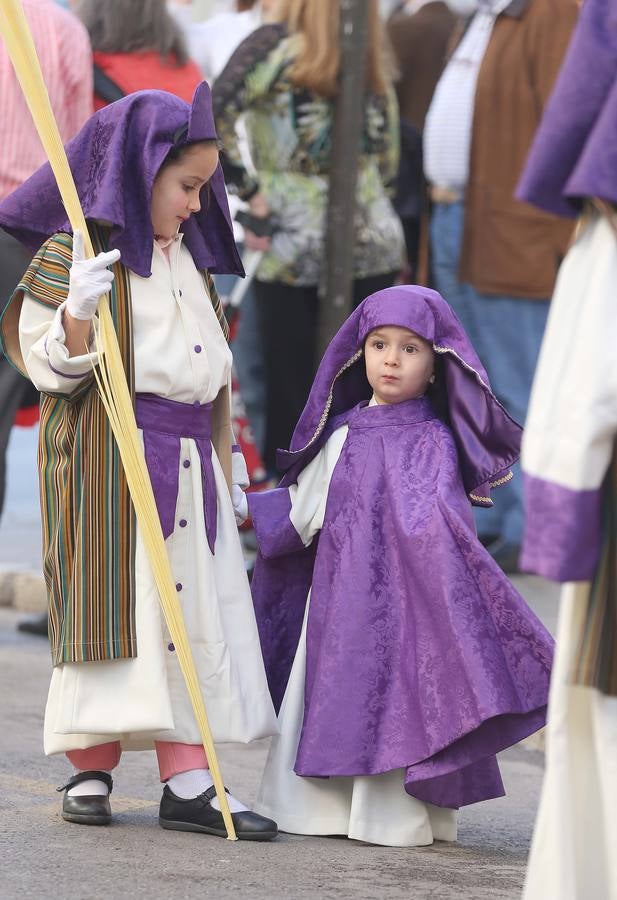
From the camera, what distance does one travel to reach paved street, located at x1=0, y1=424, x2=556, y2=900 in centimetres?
417

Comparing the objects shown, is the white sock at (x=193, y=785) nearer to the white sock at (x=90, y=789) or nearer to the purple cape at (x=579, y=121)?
the white sock at (x=90, y=789)

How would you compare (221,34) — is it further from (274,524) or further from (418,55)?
(274,524)

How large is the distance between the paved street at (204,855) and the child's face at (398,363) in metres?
1.14

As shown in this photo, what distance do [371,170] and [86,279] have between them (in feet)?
12.4

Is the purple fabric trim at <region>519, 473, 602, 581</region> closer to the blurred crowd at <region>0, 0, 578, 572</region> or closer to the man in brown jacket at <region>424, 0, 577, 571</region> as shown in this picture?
the blurred crowd at <region>0, 0, 578, 572</region>

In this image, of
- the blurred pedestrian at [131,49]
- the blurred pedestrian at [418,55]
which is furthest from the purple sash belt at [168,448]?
the blurred pedestrian at [418,55]

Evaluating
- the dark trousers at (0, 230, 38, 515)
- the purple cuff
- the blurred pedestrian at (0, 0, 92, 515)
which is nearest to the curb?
the dark trousers at (0, 230, 38, 515)

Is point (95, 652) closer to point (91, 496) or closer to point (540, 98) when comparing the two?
point (91, 496)

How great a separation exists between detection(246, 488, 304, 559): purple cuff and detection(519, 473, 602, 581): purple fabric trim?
4.85ft

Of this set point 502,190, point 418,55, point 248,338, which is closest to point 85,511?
point 502,190

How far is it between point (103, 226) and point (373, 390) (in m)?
0.85

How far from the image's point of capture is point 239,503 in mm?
5109

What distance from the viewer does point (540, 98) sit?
820cm

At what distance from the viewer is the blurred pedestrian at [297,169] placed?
771 cm
